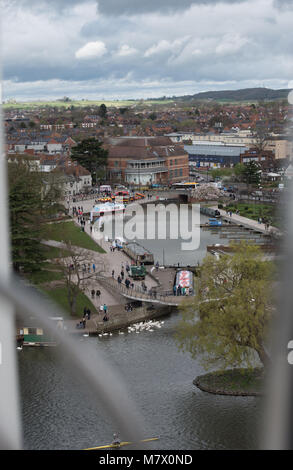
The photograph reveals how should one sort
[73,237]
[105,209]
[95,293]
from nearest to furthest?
[95,293] → [73,237] → [105,209]

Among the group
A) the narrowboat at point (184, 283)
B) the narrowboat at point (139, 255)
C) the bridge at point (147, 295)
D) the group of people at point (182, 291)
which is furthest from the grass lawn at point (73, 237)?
the group of people at point (182, 291)

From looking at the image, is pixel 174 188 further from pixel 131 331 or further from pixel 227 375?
pixel 227 375

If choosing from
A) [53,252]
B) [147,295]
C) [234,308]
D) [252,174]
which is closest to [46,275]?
[147,295]

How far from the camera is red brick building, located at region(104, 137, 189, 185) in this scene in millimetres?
25297

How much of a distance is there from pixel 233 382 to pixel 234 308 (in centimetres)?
93

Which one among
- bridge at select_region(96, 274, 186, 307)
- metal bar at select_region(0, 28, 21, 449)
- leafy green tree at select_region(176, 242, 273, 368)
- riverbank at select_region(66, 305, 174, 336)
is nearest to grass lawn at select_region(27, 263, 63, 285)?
bridge at select_region(96, 274, 186, 307)

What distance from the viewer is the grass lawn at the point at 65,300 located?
9.25 meters

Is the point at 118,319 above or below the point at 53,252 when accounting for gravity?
below

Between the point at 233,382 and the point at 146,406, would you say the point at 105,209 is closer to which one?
the point at 233,382

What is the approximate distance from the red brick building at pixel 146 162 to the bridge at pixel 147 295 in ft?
48.3

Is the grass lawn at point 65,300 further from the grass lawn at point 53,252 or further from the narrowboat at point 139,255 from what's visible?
the narrowboat at point 139,255

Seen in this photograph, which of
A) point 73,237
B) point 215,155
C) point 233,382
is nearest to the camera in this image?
point 233,382

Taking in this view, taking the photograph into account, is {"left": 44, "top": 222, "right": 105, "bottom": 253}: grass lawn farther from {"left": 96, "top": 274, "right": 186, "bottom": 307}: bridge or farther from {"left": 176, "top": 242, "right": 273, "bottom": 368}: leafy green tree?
{"left": 176, "top": 242, "right": 273, "bottom": 368}: leafy green tree

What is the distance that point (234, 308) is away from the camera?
6.07 meters
